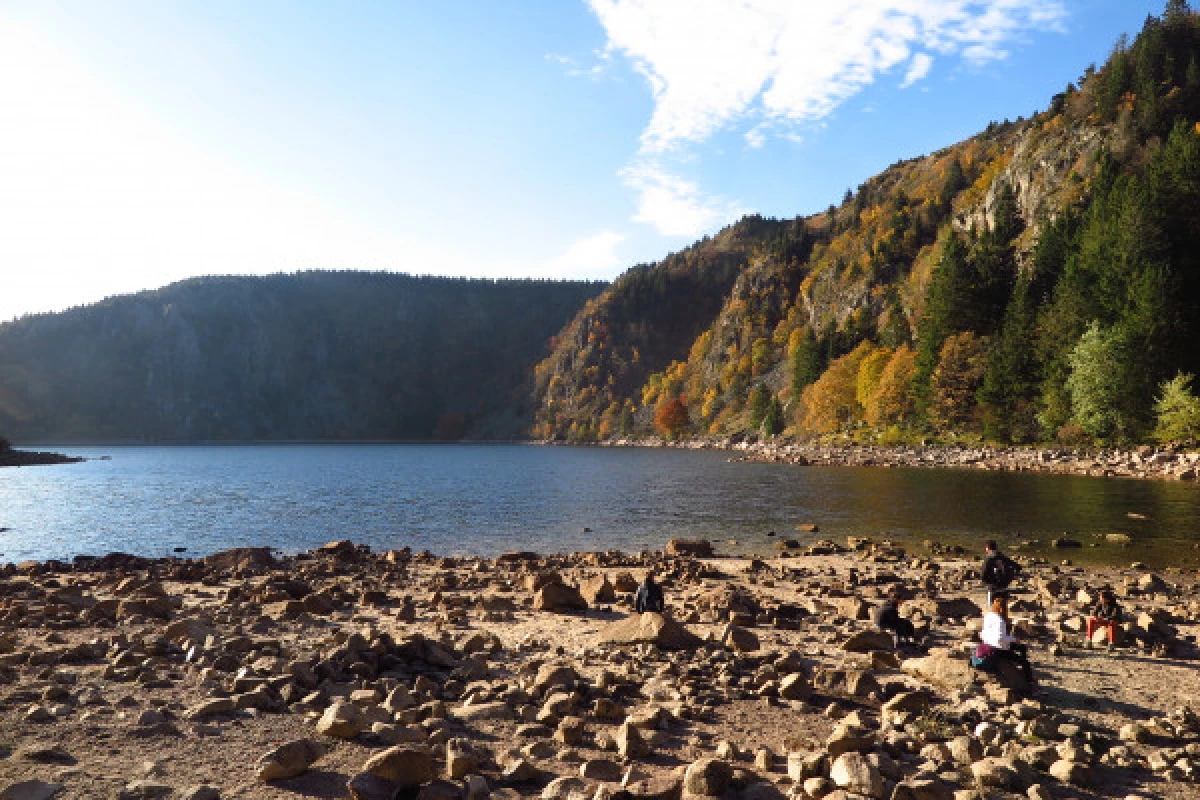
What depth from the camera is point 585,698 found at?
12.6 m

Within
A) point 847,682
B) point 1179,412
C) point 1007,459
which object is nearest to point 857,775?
point 847,682

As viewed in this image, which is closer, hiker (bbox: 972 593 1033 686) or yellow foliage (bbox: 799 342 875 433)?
hiker (bbox: 972 593 1033 686)

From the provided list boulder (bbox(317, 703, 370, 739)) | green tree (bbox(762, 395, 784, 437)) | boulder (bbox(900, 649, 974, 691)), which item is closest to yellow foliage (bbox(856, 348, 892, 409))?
green tree (bbox(762, 395, 784, 437))

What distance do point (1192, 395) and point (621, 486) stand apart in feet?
173

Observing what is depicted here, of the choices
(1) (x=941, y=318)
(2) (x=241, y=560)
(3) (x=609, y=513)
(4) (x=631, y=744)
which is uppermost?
(1) (x=941, y=318)

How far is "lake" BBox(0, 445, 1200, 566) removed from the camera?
3597cm

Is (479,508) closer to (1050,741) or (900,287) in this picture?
(1050,741)

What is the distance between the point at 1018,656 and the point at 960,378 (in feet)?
271

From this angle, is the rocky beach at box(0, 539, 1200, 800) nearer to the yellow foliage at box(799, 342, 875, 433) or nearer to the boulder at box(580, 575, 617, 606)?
the boulder at box(580, 575, 617, 606)

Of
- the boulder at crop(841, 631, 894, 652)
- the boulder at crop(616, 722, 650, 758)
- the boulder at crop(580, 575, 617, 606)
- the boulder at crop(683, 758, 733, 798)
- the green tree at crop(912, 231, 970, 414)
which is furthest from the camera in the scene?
the green tree at crop(912, 231, 970, 414)

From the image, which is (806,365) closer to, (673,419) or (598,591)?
(673,419)

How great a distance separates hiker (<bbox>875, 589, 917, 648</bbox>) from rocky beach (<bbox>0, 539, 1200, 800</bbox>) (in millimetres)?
352

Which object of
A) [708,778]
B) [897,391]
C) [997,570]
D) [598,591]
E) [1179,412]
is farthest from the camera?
[897,391]

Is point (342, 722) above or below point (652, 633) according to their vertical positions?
above
